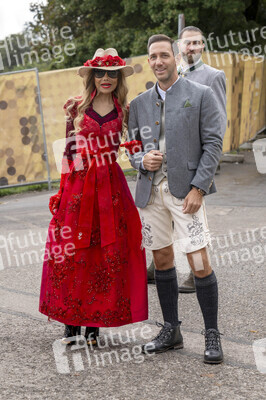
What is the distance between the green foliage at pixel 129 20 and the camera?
65.9 ft

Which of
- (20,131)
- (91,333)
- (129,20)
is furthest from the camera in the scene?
(129,20)

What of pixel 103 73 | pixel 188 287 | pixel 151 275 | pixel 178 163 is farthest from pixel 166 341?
pixel 103 73

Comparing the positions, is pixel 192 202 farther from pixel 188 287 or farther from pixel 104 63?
pixel 188 287

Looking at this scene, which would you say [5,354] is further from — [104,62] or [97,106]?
[104,62]

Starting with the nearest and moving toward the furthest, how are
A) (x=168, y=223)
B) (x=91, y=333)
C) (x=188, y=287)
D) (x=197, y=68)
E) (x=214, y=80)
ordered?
1. (x=168, y=223)
2. (x=91, y=333)
3. (x=214, y=80)
4. (x=197, y=68)
5. (x=188, y=287)

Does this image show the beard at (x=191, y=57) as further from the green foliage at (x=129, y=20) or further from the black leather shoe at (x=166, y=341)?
the green foliage at (x=129, y=20)

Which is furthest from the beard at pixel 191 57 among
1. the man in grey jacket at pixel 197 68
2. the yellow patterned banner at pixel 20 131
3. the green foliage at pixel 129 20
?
the green foliage at pixel 129 20

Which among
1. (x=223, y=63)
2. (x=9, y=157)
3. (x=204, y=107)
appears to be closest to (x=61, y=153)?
(x=204, y=107)

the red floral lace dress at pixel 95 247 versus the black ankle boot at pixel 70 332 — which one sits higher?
the red floral lace dress at pixel 95 247

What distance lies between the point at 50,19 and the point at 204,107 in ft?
73.6

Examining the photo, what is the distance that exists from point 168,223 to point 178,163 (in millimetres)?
432

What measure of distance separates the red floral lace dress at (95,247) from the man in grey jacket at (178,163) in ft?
0.62

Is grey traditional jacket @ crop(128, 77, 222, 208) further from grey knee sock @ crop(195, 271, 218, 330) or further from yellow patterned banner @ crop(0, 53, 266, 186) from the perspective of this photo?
yellow patterned banner @ crop(0, 53, 266, 186)

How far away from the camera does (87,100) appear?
389 cm
